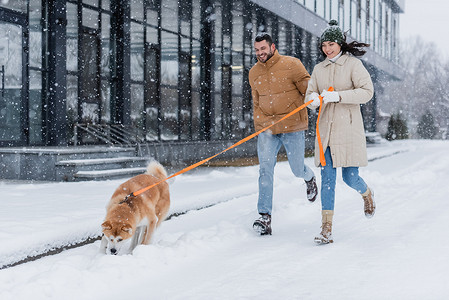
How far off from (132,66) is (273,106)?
35.6ft

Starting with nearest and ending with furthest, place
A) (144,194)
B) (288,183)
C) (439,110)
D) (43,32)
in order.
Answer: (144,194) → (288,183) → (43,32) → (439,110)

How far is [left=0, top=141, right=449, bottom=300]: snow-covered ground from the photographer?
3770mm

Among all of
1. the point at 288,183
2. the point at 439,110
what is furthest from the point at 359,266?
the point at 439,110

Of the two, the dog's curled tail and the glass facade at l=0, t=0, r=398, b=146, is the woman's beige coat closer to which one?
the dog's curled tail

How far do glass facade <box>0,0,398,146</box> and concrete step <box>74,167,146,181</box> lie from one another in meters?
2.55

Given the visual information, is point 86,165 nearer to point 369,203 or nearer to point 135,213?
point 135,213

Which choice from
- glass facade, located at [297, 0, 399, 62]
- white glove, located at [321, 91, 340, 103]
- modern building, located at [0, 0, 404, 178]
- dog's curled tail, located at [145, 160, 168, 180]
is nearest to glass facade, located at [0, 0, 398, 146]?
modern building, located at [0, 0, 404, 178]

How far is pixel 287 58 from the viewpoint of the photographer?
226 inches

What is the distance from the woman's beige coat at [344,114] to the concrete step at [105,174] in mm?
6318

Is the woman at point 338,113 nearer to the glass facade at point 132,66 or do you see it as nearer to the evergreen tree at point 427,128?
the glass facade at point 132,66

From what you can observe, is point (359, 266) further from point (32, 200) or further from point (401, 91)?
point (401, 91)

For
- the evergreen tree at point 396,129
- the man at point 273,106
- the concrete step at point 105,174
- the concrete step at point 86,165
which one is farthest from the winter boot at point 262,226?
the evergreen tree at point 396,129

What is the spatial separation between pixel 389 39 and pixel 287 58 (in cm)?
4333

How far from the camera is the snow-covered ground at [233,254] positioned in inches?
148
